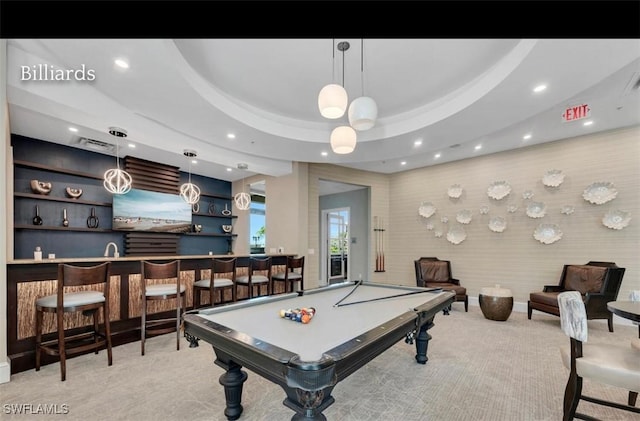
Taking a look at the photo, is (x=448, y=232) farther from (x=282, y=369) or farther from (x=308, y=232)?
(x=282, y=369)

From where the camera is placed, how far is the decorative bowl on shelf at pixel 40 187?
14.6 ft

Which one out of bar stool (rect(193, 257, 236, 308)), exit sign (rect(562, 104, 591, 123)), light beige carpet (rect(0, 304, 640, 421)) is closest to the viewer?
light beige carpet (rect(0, 304, 640, 421))

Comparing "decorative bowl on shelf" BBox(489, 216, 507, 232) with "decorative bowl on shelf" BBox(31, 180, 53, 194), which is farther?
"decorative bowl on shelf" BBox(489, 216, 507, 232)

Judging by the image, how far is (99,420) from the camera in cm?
204

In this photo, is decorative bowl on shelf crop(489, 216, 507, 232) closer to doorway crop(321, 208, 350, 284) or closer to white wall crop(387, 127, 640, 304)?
white wall crop(387, 127, 640, 304)

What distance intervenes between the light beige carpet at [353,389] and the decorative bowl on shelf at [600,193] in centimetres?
271

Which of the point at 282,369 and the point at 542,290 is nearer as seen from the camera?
the point at 282,369

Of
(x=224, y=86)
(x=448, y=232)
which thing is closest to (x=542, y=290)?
(x=448, y=232)

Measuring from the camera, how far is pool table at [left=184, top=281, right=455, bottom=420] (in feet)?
4.20

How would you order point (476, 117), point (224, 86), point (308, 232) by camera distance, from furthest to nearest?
point (308, 232) < point (476, 117) < point (224, 86)

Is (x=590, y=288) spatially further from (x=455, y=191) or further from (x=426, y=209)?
(x=426, y=209)

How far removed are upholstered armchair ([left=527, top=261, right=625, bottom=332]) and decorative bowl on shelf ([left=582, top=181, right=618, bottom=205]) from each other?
1.02m

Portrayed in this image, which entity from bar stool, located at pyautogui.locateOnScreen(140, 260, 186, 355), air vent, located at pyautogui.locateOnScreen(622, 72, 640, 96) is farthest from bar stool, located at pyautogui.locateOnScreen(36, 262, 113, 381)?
air vent, located at pyautogui.locateOnScreen(622, 72, 640, 96)

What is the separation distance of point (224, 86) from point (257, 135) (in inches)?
38.2
